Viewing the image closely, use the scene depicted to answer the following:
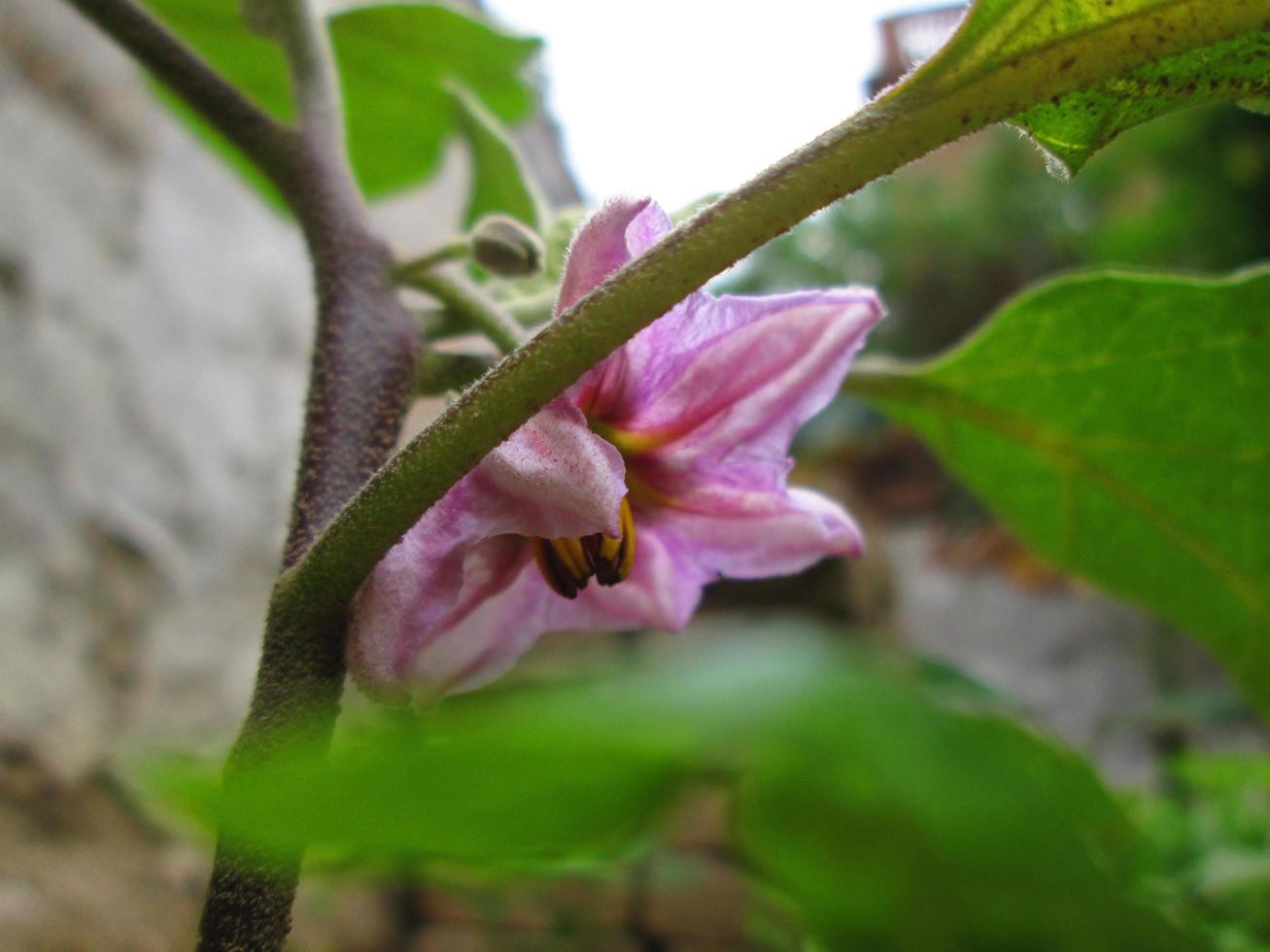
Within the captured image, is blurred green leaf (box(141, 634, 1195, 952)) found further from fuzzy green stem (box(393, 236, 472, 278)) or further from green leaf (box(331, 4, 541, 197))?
green leaf (box(331, 4, 541, 197))

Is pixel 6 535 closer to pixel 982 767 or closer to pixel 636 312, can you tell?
pixel 636 312

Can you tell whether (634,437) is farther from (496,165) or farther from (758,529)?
(496,165)

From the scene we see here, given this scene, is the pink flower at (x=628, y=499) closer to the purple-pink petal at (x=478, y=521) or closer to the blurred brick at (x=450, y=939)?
the purple-pink petal at (x=478, y=521)

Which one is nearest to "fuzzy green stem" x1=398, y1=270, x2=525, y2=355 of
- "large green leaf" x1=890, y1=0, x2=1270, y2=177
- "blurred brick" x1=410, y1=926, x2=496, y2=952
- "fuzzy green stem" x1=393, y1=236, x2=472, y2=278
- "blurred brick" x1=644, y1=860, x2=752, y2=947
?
"fuzzy green stem" x1=393, y1=236, x2=472, y2=278

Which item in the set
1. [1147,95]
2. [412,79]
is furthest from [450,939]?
[1147,95]

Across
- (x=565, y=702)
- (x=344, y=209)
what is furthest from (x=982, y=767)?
(x=344, y=209)

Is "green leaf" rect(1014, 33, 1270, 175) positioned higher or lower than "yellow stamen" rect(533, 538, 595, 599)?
higher
